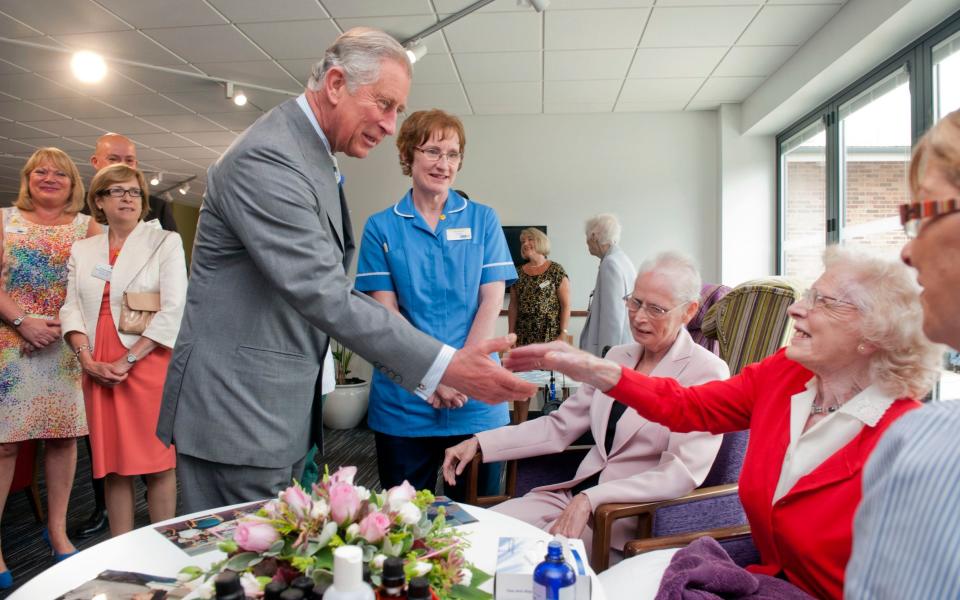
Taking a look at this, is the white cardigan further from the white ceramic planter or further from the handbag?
the white ceramic planter

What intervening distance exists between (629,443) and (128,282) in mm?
2027

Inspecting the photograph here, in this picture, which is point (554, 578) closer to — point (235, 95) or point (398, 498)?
point (398, 498)

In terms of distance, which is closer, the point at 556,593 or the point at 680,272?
the point at 556,593

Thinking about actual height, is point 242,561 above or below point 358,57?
below

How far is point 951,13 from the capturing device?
356 cm

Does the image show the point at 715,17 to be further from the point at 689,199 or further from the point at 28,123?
the point at 28,123

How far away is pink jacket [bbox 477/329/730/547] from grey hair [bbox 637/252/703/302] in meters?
0.12

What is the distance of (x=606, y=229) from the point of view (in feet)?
14.6

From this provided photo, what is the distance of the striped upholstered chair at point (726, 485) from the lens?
1.58 m

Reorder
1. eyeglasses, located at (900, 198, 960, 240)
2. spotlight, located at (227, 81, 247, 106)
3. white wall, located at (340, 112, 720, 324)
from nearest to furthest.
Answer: eyeglasses, located at (900, 198, 960, 240) → spotlight, located at (227, 81, 247, 106) → white wall, located at (340, 112, 720, 324)

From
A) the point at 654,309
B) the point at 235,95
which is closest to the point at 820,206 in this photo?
the point at 654,309

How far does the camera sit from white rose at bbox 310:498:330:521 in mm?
847

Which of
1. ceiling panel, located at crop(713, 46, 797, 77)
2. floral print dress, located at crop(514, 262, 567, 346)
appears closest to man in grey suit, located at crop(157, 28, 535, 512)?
floral print dress, located at crop(514, 262, 567, 346)

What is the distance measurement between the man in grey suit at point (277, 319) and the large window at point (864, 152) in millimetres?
2772
